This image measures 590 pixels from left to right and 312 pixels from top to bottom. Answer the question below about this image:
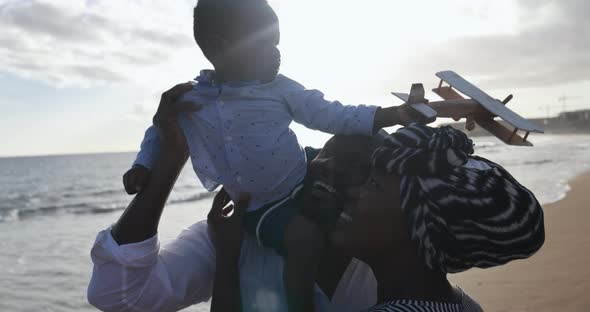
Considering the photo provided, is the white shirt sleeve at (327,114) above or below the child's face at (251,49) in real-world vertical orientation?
below

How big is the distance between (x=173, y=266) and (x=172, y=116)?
1.78 ft

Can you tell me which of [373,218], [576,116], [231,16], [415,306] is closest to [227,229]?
[373,218]

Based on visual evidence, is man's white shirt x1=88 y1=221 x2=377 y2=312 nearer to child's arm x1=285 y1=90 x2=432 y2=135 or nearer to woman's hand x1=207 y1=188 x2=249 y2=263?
woman's hand x1=207 y1=188 x2=249 y2=263

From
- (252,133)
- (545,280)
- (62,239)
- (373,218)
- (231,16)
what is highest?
(231,16)

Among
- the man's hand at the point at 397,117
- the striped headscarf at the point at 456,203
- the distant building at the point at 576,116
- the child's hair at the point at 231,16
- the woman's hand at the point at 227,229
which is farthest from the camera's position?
the distant building at the point at 576,116

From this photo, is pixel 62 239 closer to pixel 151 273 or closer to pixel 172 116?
pixel 172 116

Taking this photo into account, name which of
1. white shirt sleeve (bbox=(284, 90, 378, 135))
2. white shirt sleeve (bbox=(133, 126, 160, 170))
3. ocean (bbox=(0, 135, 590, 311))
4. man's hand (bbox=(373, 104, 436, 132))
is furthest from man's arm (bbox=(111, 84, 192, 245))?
ocean (bbox=(0, 135, 590, 311))

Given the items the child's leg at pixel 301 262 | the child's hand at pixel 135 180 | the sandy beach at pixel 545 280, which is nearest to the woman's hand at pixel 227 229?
Result: the child's leg at pixel 301 262

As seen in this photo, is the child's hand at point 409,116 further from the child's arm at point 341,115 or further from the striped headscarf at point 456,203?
the striped headscarf at point 456,203

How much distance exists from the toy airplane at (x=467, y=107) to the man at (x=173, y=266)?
2.03 ft

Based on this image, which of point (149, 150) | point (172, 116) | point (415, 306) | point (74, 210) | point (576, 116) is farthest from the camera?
point (576, 116)

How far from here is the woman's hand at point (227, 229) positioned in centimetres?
186

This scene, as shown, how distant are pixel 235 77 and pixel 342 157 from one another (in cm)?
61

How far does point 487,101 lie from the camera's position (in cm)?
165
